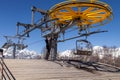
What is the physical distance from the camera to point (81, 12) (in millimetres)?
23219

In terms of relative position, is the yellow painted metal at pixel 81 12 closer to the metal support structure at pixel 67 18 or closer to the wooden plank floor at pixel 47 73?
the metal support structure at pixel 67 18

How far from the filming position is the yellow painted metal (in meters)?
20.2

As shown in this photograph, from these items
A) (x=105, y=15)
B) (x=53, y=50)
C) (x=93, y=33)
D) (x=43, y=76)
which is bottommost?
(x=43, y=76)

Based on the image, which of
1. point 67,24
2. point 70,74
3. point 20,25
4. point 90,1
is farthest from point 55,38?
point 70,74

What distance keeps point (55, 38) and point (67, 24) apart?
3336 mm

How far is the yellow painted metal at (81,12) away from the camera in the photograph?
20219mm

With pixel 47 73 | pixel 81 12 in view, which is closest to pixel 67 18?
pixel 81 12

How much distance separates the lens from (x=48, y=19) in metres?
23.8

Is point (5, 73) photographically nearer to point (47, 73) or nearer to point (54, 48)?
point (47, 73)

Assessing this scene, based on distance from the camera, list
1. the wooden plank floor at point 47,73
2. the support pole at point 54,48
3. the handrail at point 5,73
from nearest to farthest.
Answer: the handrail at point 5,73 → the wooden plank floor at point 47,73 → the support pole at point 54,48

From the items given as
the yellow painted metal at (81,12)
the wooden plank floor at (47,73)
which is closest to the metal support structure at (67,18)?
the yellow painted metal at (81,12)

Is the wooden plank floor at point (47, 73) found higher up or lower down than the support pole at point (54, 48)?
lower down

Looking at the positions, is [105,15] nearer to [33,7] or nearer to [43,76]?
[33,7]

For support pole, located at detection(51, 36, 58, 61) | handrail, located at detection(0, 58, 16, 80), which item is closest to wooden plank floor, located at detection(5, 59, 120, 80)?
handrail, located at detection(0, 58, 16, 80)
